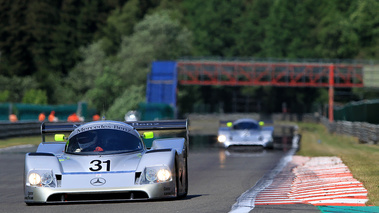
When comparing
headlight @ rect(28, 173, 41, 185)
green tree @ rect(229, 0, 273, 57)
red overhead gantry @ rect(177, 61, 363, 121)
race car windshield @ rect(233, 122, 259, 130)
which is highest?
green tree @ rect(229, 0, 273, 57)

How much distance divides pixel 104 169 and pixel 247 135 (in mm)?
18625

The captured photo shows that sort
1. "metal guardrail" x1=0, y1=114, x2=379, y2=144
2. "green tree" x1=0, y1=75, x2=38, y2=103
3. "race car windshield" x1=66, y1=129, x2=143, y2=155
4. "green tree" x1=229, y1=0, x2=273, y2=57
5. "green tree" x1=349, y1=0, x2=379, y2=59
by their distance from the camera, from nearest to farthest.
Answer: "race car windshield" x1=66, y1=129, x2=143, y2=155, "metal guardrail" x1=0, y1=114, x2=379, y2=144, "green tree" x1=0, y1=75, x2=38, y2=103, "green tree" x1=349, y1=0, x2=379, y2=59, "green tree" x1=229, y1=0, x2=273, y2=57

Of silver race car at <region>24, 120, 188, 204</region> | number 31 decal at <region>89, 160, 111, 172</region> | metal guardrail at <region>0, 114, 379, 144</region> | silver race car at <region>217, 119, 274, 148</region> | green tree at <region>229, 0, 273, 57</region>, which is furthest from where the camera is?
green tree at <region>229, 0, 273, 57</region>

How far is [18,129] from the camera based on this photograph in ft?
129

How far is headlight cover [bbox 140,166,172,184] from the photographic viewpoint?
34.2ft

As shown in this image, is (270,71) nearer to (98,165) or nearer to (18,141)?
(18,141)

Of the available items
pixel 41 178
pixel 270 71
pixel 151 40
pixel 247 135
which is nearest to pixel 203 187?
pixel 41 178

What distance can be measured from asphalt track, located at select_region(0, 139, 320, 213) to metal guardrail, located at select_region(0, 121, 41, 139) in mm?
11817

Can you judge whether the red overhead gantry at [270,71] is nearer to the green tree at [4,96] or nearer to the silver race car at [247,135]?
the green tree at [4,96]

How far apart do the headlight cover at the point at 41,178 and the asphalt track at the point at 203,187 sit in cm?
34

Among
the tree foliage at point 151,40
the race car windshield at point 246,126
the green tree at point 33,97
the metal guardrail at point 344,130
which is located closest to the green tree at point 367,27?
the tree foliage at point 151,40

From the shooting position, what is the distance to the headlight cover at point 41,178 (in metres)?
10.4

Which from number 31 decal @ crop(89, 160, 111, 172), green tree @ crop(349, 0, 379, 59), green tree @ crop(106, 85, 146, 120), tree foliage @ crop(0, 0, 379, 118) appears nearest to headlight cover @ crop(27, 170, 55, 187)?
number 31 decal @ crop(89, 160, 111, 172)

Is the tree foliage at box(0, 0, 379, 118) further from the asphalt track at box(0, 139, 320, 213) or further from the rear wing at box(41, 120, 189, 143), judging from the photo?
the rear wing at box(41, 120, 189, 143)
